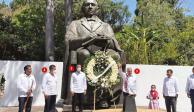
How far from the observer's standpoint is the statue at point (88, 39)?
39.9 feet

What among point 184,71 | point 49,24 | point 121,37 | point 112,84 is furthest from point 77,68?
point 121,37

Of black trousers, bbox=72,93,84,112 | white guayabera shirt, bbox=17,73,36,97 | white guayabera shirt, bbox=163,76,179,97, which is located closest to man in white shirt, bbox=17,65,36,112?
white guayabera shirt, bbox=17,73,36,97

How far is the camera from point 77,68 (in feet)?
37.2

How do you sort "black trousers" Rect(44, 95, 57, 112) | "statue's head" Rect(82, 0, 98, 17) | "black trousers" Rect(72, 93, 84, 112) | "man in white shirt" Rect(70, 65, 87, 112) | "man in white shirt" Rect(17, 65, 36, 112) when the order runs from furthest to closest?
"statue's head" Rect(82, 0, 98, 17), "black trousers" Rect(72, 93, 84, 112), "man in white shirt" Rect(70, 65, 87, 112), "black trousers" Rect(44, 95, 57, 112), "man in white shirt" Rect(17, 65, 36, 112)

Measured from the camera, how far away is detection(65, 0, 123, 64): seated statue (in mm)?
12172

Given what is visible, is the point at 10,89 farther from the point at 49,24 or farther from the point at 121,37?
the point at 121,37

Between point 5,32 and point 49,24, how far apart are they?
512 cm

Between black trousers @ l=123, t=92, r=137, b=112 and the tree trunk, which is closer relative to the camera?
black trousers @ l=123, t=92, r=137, b=112

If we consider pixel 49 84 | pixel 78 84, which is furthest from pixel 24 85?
pixel 78 84

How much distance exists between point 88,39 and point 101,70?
0.97 m

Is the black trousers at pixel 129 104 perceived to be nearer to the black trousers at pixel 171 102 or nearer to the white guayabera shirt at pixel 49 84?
the black trousers at pixel 171 102

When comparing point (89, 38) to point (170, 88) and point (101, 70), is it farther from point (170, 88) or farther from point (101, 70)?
point (170, 88)

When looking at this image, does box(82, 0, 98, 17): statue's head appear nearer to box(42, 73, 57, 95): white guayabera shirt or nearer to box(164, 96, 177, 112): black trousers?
box(42, 73, 57, 95): white guayabera shirt

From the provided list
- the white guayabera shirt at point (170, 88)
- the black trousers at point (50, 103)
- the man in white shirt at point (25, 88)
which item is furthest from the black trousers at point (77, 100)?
the white guayabera shirt at point (170, 88)
